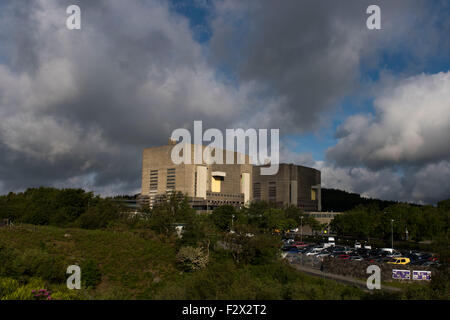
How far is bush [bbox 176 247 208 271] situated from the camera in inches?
1391

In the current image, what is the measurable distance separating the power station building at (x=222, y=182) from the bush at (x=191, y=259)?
405 feet

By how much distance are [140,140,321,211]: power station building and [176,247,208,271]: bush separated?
12336cm

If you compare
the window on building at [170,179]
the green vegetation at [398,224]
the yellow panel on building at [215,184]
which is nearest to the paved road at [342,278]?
the green vegetation at [398,224]

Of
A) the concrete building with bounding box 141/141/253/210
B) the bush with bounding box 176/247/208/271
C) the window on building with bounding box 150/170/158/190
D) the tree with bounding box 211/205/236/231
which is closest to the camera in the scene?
the bush with bounding box 176/247/208/271

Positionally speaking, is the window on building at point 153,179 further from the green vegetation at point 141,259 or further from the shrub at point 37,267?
the shrub at point 37,267

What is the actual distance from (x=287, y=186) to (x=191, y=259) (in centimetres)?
14546

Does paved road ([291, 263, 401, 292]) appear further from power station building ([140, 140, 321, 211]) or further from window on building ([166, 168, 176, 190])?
window on building ([166, 168, 176, 190])

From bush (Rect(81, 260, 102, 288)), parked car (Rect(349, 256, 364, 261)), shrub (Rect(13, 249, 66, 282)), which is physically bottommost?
parked car (Rect(349, 256, 364, 261))

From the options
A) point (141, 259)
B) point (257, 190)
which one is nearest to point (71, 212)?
point (141, 259)

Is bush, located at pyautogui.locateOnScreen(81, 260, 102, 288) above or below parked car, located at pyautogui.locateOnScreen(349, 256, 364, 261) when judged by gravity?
above

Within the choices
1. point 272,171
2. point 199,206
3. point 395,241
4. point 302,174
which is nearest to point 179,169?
point 199,206

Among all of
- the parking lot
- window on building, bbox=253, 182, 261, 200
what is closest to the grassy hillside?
the parking lot
